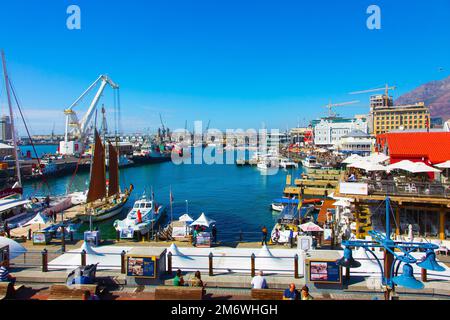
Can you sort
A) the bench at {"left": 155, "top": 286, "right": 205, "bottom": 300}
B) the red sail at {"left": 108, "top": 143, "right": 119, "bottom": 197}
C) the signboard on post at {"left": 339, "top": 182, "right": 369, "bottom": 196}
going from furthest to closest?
the red sail at {"left": 108, "top": 143, "right": 119, "bottom": 197}
the signboard on post at {"left": 339, "top": 182, "right": 369, "bottom": 196}
the bench at {"left": 155, "top": 286, "right": 205, "bottom": 300}

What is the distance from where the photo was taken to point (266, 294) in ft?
31.8

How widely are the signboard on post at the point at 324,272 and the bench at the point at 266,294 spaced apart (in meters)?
1.81

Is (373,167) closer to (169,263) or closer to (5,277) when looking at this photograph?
(169,263)

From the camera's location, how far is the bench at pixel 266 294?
959cm

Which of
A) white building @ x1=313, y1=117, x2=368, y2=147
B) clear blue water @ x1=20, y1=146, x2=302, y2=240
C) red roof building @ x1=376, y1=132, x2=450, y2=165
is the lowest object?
clear blue water @ x1=20, y1=146, x2=302, y2=240

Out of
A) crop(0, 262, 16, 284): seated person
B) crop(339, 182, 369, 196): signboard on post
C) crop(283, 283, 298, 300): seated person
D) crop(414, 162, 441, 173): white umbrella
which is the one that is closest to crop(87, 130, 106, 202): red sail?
crop(0, 262, 16, 284): seated person

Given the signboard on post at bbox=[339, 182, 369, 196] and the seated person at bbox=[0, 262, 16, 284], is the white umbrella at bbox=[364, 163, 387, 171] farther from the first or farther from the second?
the seated person at bbox=[0, 262, 16, 284]

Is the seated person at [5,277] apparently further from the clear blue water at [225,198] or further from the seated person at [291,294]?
the clear blue water at [225,198]

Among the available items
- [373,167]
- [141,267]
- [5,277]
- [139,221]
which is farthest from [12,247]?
[373,167]

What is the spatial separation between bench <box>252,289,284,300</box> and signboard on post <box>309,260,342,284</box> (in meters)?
1.81

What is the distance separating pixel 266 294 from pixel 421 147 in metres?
18.0

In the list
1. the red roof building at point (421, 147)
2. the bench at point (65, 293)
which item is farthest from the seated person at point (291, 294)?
the red roof building at point (421, 147)

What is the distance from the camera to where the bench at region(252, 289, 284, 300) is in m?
9.59
